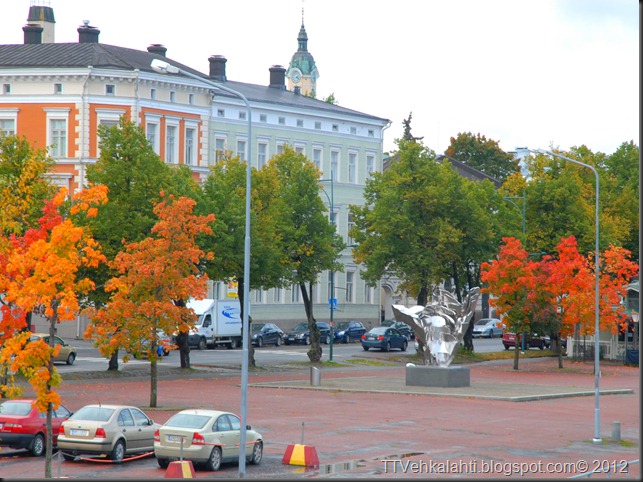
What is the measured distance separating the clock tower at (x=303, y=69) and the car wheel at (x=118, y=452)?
13760 centimetres

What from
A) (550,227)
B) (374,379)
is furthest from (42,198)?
(550,227)

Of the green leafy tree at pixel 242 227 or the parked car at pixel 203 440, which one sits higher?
the green leafy tree at pixel 242 227

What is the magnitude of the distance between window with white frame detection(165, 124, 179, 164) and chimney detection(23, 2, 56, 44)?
38.8 ft

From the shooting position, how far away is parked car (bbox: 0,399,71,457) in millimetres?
26266

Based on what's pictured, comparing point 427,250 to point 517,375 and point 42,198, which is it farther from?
point 42,198

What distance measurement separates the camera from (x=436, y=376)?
47.0m

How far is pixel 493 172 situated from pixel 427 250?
57.7 metres

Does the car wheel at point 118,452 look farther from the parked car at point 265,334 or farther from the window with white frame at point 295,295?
the window with white frame at point 295,295

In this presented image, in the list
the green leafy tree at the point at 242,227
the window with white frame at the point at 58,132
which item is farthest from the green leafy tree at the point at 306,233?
the window with white frame at the point at 58,132

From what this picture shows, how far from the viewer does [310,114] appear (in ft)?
270

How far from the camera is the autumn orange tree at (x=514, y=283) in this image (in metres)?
58.8

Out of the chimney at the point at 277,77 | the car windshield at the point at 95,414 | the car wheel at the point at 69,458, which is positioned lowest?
the car wheel at the point at 69,458

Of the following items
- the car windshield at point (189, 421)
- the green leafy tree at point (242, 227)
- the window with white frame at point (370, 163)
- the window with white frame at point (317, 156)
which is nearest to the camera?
the car windshield at point (189, 421)

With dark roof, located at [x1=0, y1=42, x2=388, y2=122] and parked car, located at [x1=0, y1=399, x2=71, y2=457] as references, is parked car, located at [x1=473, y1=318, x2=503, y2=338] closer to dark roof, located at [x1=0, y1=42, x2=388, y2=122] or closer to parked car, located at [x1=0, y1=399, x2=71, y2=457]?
dark roof, located at [x1=0, y1=42, x2=388, y2=122]
